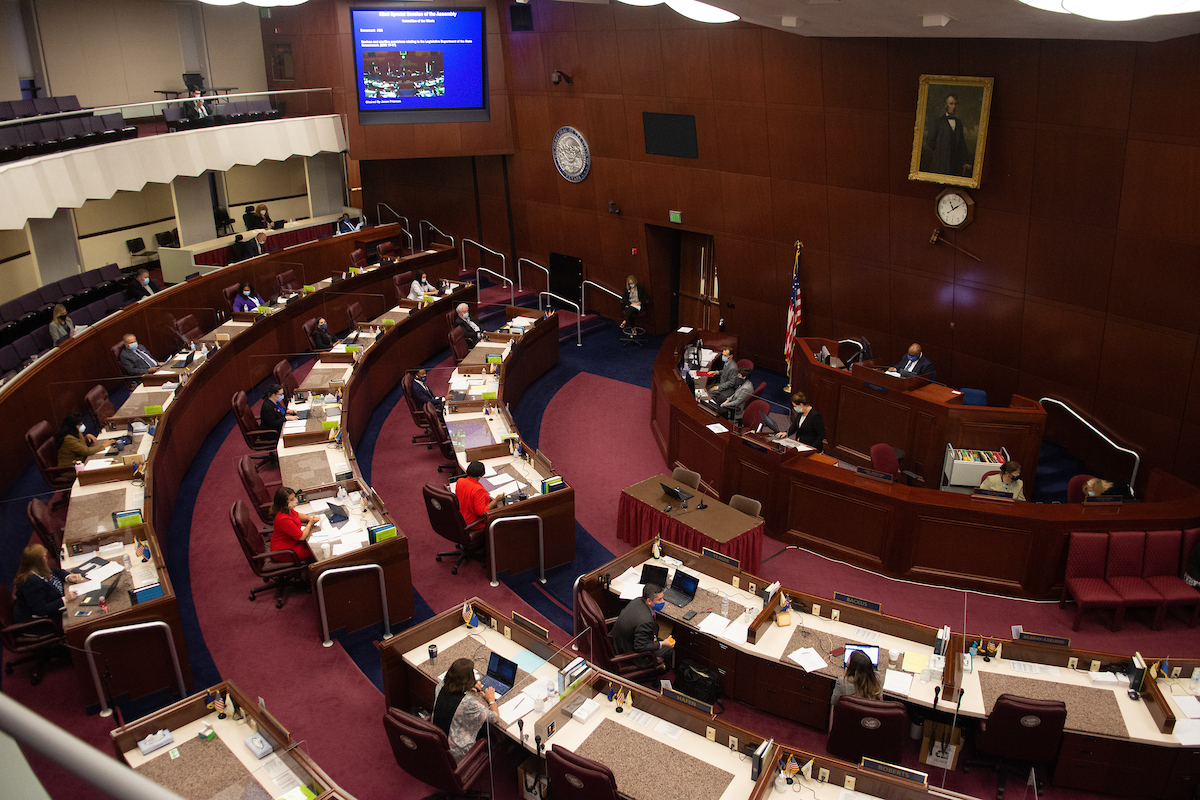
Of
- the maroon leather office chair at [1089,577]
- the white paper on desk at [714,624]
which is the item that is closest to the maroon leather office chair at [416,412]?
the white paper on desk at [714,624]

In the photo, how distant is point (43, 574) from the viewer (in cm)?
632

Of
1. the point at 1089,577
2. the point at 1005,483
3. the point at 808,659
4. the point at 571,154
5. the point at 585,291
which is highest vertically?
the point at 571,154

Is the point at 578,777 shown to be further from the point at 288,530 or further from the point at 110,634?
the point at 110,634

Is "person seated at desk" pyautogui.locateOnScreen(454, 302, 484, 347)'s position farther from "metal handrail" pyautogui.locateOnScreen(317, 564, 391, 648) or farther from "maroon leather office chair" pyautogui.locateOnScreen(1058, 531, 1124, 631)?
"maroon leather office chair" pyautogui.locateOnScreen(1058, 531, 1124, 631)

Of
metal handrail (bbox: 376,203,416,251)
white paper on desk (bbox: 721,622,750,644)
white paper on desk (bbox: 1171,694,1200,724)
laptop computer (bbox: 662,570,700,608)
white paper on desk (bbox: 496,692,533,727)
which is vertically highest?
metal handrail (bbox: 376,203,416,251)

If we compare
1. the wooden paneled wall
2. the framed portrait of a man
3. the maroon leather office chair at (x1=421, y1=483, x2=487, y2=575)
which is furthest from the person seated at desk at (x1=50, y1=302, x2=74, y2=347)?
the framed portrait of a man

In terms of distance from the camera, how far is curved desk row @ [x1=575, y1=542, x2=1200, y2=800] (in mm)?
5410

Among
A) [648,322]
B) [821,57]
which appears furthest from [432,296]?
[821,57]

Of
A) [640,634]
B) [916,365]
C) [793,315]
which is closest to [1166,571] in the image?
[916,365]

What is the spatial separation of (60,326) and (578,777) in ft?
29.9

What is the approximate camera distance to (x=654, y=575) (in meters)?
6.77

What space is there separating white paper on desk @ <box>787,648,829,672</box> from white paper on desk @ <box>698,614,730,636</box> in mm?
543

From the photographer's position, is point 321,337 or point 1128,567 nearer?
point 1128,567

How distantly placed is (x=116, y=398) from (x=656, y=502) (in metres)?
7.29
